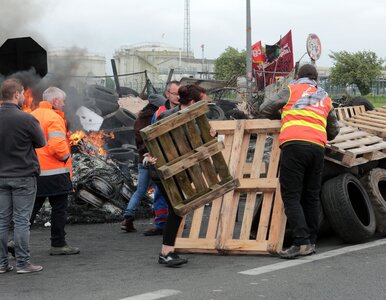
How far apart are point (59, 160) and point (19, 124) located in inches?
31.5

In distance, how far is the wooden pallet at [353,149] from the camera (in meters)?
6.31

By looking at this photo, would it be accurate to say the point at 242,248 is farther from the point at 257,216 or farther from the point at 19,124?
the point at 19,124

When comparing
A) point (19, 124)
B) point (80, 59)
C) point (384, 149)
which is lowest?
point (384, 149)

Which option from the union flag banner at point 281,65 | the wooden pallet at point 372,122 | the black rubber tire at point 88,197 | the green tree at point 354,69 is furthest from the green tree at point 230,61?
the black rubber tire at point 88,197

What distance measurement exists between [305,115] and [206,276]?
190cm

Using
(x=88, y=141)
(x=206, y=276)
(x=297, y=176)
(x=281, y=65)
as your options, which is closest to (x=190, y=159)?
(x=206, y=276)

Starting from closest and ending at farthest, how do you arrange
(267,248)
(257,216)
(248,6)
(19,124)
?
(19,124), (267,248), (257,216), (248,6)

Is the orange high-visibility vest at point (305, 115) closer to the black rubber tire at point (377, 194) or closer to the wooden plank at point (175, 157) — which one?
the wooden plank at point (175, 157)

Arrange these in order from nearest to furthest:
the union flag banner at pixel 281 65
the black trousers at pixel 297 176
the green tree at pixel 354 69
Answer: the black trousers at pixel 297 176 → the union flag banner at pixel 281 65 → the green tree at pixel 354 69

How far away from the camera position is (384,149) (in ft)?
22.8

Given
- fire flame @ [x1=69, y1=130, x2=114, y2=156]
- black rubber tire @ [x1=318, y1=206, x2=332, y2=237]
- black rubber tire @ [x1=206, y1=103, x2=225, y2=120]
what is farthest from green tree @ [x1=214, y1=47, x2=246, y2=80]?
black rubber tire @ [x1=318, y1=206, x2=332, y2=237]

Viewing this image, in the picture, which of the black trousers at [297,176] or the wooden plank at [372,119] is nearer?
the black trousers at [297,176]

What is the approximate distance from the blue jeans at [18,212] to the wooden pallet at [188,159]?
126 centimetres

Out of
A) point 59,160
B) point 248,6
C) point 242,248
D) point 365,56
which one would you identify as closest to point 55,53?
point 248,6
